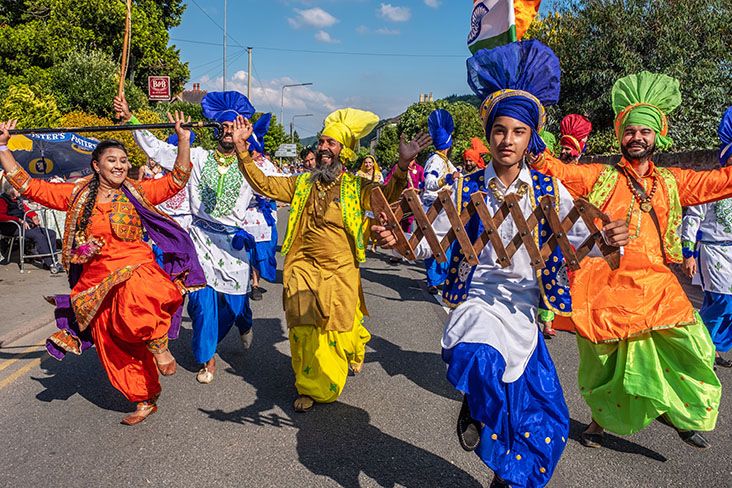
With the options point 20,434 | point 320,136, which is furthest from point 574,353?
point 20,434

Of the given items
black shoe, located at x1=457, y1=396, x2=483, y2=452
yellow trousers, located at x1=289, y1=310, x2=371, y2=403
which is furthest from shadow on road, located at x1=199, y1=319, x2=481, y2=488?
black shoe, located at x1=457, y1=396, x2=483, y2=452

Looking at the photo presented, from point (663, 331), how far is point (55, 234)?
1073 centimetres

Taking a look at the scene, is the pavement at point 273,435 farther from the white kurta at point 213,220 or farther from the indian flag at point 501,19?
the indian flag at point 501,19

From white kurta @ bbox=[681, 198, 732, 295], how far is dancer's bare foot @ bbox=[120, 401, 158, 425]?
4912 millimetres

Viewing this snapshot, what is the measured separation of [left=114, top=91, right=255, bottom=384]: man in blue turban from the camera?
550 cm

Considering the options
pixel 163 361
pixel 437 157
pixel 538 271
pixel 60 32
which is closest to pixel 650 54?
pixel 437 157

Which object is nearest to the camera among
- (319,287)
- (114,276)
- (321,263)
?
(114,276)

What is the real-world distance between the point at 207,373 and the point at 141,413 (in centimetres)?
89

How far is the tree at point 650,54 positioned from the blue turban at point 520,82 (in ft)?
45.5

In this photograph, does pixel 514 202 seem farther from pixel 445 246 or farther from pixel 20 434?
pixel 20 434

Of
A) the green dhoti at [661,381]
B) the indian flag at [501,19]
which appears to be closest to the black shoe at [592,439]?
the green dhoti at [661,381]

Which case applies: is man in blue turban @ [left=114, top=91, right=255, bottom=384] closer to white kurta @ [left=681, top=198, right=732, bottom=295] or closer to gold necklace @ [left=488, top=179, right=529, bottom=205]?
gold necklace @ [left=488, top=179, right=529, bottom=205]

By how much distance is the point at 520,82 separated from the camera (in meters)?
3.26

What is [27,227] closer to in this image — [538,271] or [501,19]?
[501,19]
